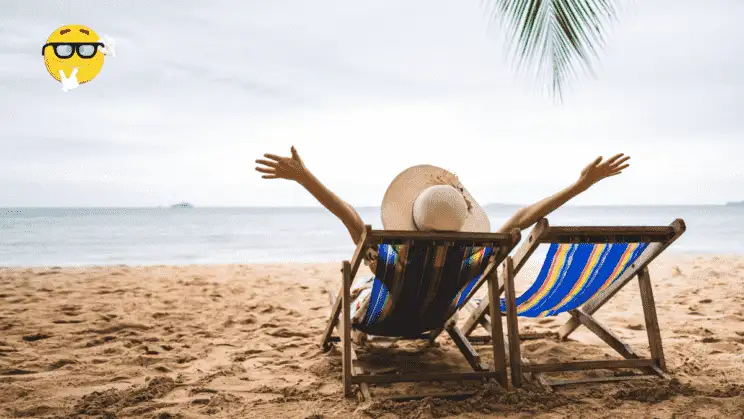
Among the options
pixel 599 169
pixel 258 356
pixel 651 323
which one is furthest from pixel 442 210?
pixel 258 356

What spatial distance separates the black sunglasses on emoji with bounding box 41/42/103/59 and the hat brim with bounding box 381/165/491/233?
127 inches

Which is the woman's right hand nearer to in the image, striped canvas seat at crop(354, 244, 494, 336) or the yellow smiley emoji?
striped canvas seat at crop(354, 244, 494, 336)

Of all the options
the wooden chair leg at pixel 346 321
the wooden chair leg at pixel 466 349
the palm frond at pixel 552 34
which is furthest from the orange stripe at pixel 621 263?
the wooden chair leg at pixel 346 321

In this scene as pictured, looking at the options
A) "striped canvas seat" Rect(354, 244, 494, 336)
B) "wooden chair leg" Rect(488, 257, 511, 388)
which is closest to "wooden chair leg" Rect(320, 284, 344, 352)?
"striped canvas seat" Rect(354, 244, 494, 336)

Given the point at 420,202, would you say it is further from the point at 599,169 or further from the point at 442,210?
the point at 599,169

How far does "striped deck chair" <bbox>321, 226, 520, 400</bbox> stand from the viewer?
228cm

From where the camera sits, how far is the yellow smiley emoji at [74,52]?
4211mm

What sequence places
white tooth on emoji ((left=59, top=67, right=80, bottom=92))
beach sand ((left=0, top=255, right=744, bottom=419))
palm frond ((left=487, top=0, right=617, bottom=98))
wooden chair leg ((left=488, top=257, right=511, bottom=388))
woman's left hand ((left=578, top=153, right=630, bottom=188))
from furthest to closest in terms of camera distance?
1. white tooth on emoji ((left=59, top=67, right=80, bottom=92))
2. woman's left hand ((left=578, top=153, right=630, bottom=188))
3. wooden chair leg ((left=488, top=257, right=511, bottom=388))
4. beach sand ((left=0, top=255, right=744, bottom=419))
5. palm frond ((left=487, top=0, right=617, bottom=98))

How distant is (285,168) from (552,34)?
1352 mm

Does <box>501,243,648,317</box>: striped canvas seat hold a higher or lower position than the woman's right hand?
lower

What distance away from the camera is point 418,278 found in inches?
94.6

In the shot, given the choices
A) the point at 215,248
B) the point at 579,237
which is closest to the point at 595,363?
the point at 579,237

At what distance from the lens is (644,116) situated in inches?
548

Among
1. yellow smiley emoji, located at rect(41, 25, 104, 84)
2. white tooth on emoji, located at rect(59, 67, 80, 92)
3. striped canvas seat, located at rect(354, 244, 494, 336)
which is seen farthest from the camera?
yellow smiley emoji, located at rect(41, 25, 104, 84)
